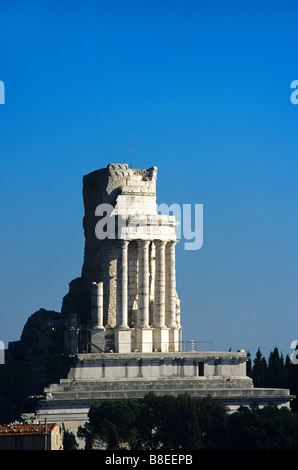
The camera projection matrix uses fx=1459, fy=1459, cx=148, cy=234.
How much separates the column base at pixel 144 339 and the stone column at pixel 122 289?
1090 millimetres

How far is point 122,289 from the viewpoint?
312ft

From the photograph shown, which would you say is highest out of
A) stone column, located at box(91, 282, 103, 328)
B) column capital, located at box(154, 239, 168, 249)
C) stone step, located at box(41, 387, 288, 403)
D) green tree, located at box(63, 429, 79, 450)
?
column capital, located at box(154, 239, 168, 249)

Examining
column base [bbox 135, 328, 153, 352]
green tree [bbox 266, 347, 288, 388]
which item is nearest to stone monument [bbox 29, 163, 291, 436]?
column base [bbox 135, 328, 153, 352]

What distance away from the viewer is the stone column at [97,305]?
95.2m

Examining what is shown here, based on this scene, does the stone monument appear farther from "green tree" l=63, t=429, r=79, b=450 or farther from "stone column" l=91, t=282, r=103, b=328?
"green tree" l=63, t=429, r=79, b=450

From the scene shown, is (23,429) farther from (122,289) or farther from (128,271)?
(128,271)

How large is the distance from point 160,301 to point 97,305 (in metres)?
4.44

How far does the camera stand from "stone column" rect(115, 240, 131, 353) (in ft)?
311

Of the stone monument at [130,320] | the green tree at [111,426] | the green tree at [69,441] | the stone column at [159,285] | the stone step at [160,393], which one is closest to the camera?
the green tree at [111,426]

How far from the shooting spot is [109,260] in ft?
319

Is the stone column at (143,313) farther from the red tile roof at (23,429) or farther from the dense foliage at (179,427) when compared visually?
the red tile roof at (23,429)

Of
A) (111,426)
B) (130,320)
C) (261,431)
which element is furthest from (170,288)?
(111,426)

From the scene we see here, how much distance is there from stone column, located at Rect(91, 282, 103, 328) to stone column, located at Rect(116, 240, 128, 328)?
1149mm

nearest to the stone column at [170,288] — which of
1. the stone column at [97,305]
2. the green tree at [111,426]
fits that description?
the stone column at [97,305]
